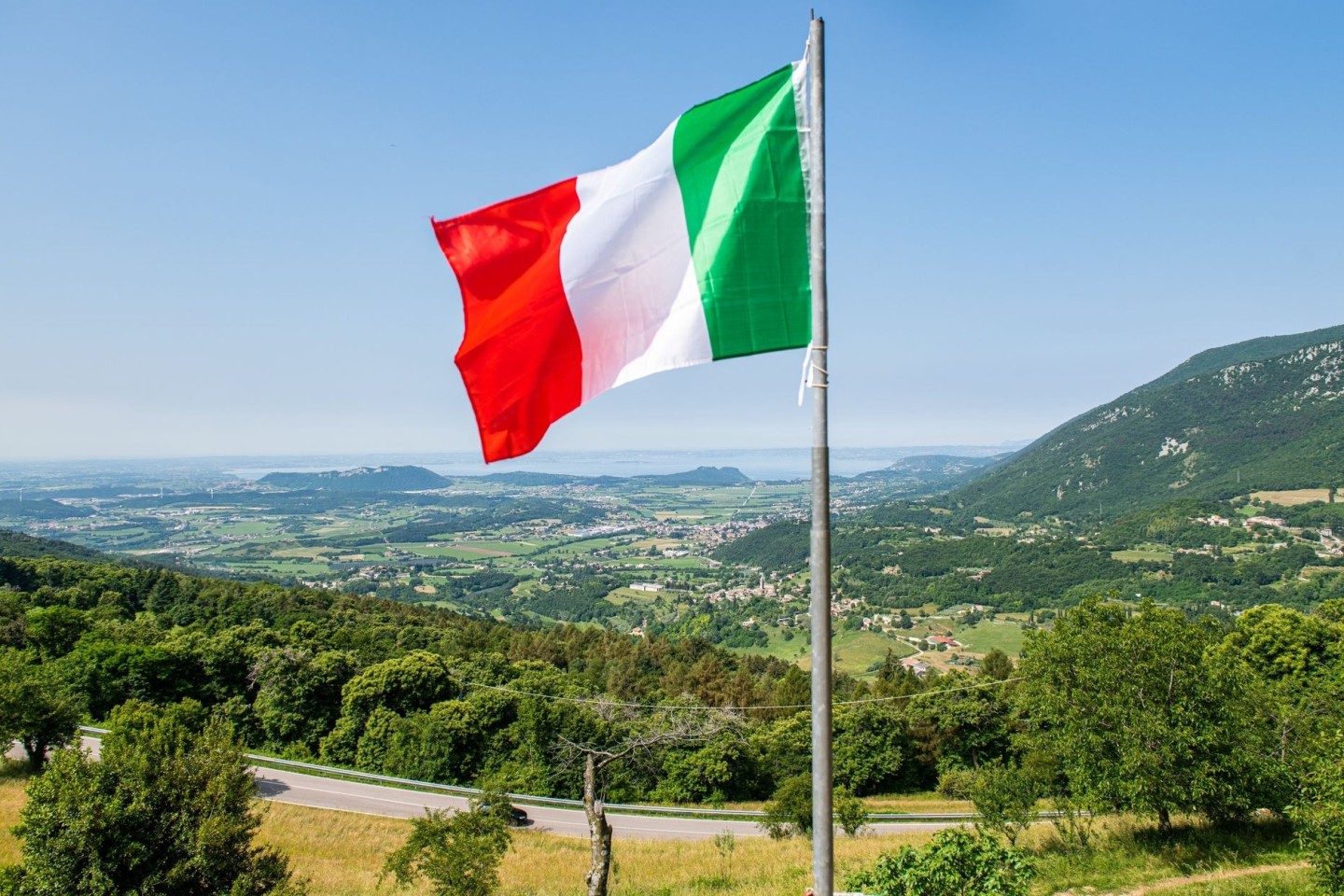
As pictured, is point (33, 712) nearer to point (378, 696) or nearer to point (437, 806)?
point (437, 806)

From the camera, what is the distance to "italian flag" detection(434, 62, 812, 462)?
215 inches

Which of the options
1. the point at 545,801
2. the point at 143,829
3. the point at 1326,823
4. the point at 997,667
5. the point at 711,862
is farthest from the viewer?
the point at 997,667

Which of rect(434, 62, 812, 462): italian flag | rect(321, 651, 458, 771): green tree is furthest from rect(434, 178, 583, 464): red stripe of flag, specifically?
rect(321, 651, 458, 771): green tree

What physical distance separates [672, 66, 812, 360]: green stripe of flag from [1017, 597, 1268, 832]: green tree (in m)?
17.9

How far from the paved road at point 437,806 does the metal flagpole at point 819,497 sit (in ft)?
94.9

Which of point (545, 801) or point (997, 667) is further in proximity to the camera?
point (997, 667)

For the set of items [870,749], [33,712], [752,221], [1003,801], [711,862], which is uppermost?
[752,221]

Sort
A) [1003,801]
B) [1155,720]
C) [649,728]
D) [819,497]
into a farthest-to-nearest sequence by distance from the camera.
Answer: [649,728] → [1003,801] → [1155,720] → [819,497]

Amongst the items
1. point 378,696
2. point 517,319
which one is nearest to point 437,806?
point 378,696

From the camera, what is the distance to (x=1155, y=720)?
1772 cm

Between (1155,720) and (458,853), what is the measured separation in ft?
55.4

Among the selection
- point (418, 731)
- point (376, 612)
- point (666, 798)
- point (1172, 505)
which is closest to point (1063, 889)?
point (666, 798)

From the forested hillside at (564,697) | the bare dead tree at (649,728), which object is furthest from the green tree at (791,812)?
the forested hillside at (564,697)

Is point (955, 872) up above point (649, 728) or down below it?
above
